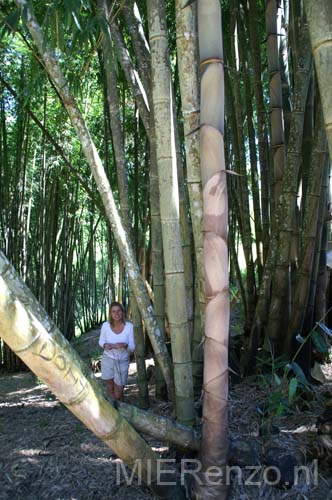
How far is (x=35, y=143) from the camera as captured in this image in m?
5.46

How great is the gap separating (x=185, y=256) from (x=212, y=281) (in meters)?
0.85

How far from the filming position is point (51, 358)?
3.92ft

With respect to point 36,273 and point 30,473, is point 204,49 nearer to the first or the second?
point 30,473

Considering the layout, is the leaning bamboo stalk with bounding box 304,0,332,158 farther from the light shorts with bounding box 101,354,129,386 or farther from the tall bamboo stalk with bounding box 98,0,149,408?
the light shorts with bounding box 101,354,129,386

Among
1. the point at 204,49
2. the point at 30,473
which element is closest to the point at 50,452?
the point at 30,473

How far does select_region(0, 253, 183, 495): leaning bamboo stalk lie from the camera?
3.67 feet

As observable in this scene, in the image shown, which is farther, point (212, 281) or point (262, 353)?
point (262, 353)

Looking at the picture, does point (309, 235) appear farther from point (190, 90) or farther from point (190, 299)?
point (190, 90)

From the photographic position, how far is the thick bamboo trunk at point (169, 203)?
1.80m

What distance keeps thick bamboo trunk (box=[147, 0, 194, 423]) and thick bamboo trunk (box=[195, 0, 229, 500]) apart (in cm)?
32

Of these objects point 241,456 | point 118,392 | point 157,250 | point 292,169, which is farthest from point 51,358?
point 118,392

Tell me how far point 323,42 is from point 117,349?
7.44 feet
